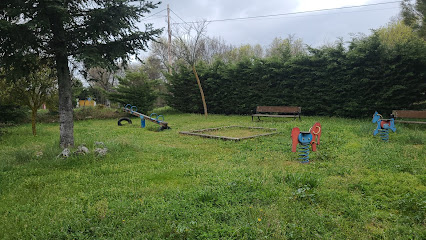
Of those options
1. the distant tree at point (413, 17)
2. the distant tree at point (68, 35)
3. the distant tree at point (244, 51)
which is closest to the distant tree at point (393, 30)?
the distant tree at point (413, 17)

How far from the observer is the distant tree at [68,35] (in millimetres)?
4918

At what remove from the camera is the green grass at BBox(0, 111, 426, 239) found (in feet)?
8.52

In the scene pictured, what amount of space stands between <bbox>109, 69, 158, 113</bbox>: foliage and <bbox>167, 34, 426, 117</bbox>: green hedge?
2688 mm

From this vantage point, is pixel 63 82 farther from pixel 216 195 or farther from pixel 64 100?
pixel 216 195

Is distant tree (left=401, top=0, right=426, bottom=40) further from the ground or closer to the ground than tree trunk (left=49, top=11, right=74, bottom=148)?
further from the ground

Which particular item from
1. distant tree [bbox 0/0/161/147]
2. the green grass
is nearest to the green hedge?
the green grass

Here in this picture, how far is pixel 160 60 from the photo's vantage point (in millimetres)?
33562

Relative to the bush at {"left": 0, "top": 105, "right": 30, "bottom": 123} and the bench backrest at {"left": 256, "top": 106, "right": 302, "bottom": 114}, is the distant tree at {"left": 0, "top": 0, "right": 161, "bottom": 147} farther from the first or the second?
the bench backrest at {"left": 256, "top": 106, "right": 302, "bottom": 114}

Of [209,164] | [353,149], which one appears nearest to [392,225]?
[209,164]

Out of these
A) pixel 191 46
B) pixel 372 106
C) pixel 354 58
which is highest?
pixel 191 46

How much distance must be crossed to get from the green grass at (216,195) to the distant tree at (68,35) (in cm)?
177

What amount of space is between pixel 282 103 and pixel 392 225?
39.5 ft

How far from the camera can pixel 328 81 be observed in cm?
1268

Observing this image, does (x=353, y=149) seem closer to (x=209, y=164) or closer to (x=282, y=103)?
(x=209, y=164)
